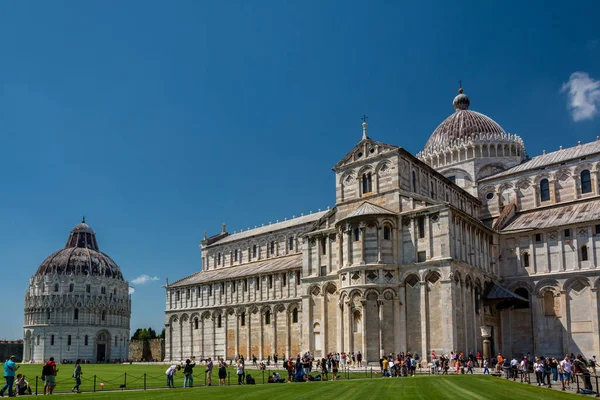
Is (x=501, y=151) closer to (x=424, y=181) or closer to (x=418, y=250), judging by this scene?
(x=424, y=181)

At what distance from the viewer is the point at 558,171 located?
56688 millimetres

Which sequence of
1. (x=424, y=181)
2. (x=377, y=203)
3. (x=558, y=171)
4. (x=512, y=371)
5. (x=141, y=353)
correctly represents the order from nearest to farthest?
1. (x=512, y=371)
2. (x=377, y=203)
3. (x=424, y=181)
4. (x=558, y=171)
5. (x=141, y=353)

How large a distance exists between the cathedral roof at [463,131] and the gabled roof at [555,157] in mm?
4766

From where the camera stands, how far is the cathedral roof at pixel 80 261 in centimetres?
12231

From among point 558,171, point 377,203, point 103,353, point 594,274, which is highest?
point 558,171

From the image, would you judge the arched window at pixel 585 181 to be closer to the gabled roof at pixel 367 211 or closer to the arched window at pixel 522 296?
the arched window at pixel 522 296

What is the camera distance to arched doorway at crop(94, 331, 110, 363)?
395 feet

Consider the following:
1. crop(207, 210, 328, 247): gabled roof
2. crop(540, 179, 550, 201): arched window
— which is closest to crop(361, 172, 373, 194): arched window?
crop(540, 179, 550, 201): arched window

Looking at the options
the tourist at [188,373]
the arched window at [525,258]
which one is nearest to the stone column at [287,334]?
the arched window at [525,258]

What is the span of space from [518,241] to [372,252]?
14374mm

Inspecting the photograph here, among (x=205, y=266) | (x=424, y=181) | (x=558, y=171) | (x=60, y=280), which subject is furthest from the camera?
(x=60, y=280)

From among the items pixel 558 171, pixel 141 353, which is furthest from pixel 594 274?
pixel 141 353

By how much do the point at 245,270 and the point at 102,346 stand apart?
6061 cm

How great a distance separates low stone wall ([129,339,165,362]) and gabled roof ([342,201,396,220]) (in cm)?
5130
